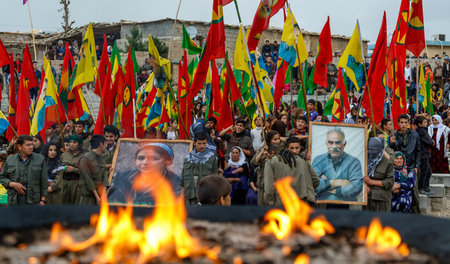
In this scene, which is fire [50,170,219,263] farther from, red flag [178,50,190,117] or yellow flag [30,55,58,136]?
red flag [178,50,190,117]

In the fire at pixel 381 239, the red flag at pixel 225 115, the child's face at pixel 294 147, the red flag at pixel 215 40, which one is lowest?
the fire at pixel 381 239

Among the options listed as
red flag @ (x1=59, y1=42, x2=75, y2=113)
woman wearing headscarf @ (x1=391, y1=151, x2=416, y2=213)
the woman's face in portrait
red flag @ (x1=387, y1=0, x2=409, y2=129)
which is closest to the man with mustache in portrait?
woman wearing headscarf @ (x1=391, y1=151, x2=416, y2=213)

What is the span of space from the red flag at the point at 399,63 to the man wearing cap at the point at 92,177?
5853 millimetres

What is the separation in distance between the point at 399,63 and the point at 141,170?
6.74 meters

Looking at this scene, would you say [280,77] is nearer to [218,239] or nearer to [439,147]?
[439,147]

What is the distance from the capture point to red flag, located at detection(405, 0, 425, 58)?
11.1 m

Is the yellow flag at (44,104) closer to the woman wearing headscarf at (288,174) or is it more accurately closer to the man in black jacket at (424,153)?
the woman wearing headscarf at (288,174)

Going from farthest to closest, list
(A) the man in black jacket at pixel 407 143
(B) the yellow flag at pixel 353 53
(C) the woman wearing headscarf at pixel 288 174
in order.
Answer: (B) the yellow flag at pixel 353 53
(A) the man in black jacket at pixel 407 143
(C) the woman wearing headscarf at pixel 288 174

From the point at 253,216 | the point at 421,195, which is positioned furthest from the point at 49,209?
the point at 421,195

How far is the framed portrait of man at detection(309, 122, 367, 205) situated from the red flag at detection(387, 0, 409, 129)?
12.8ft

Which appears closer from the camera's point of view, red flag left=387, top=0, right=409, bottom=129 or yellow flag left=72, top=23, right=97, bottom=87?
yellow flag left=72, top=23, right=97, bottom=87

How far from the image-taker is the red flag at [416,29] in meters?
11.1

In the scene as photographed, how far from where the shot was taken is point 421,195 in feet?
36.3

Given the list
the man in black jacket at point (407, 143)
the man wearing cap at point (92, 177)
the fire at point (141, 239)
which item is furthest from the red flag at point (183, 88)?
the fire at point (141, 239)
